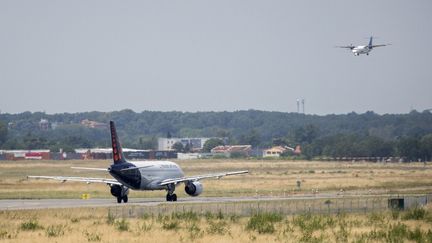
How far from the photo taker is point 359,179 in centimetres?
12838

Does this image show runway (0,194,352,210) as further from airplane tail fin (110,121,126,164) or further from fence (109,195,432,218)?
fence (109,195,432,218)

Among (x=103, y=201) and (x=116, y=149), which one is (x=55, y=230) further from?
(x=103, y=201)

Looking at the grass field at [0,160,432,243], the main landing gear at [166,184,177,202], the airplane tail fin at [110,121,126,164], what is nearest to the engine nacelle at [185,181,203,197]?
the main landing gear at [166,184,177,202]

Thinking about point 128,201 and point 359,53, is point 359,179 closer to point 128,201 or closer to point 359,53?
point 359,53

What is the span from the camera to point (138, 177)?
92.3 metres

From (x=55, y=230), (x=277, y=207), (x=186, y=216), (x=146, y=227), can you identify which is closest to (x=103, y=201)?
(x=277, y=207)

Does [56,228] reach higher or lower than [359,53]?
lower

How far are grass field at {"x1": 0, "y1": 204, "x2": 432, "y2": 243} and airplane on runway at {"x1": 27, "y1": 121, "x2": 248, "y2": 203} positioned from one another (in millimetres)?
14192

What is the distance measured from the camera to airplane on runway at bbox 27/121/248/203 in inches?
3573

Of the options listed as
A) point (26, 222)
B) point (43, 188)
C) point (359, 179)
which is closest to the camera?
point (26, 222)

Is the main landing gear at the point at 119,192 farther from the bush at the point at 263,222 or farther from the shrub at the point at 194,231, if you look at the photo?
Answer: the shrub at the point at 194,231

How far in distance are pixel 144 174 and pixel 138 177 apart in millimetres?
1232

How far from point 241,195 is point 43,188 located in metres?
23.7

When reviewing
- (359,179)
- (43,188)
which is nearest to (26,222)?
(43,188)
